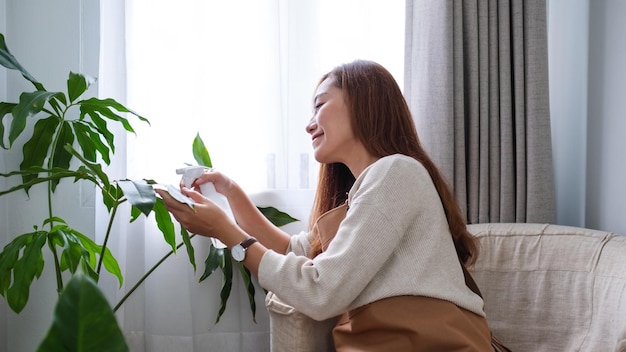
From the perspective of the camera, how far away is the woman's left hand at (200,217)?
4.48ft

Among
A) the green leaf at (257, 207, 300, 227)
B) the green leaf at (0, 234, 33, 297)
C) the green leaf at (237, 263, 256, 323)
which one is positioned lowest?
the green leaf at (237, 263, 256, 323)

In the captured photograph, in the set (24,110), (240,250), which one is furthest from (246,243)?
(24,110)

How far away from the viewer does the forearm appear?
1699 mm

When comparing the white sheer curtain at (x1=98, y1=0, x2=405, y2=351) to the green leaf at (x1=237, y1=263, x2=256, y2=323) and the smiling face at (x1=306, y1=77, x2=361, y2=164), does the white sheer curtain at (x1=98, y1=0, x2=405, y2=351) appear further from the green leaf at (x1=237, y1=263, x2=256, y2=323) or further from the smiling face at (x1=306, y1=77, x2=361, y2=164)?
the smiling face at (x1=306, y1=77, x2=361, y2=164)

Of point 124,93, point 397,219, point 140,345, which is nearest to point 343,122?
point 397,219

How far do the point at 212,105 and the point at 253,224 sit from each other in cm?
48

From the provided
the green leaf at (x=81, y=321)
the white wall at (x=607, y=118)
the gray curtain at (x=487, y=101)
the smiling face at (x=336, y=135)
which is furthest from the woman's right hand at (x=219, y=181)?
the green leaf at (x=81, y=321)

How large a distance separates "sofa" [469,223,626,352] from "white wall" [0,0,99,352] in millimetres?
1263

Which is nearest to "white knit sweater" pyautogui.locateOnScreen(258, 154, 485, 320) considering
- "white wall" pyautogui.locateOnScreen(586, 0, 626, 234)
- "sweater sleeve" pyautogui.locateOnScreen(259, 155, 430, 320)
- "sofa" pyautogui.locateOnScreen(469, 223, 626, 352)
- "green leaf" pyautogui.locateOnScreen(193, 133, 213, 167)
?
"sweater sleeve" pyautogui.locateOnScreen(259, 155, 430, 320)

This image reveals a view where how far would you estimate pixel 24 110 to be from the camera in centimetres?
140

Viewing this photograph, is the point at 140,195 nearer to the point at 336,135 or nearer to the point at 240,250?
the point at 240,250

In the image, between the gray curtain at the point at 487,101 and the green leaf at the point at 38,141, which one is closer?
the green leaf at the point at 38,141

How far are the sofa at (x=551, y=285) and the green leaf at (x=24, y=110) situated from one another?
3.91 feet

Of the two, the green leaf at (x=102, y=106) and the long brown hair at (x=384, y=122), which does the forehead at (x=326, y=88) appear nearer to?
the long brown hair at (x=384, y=122)
